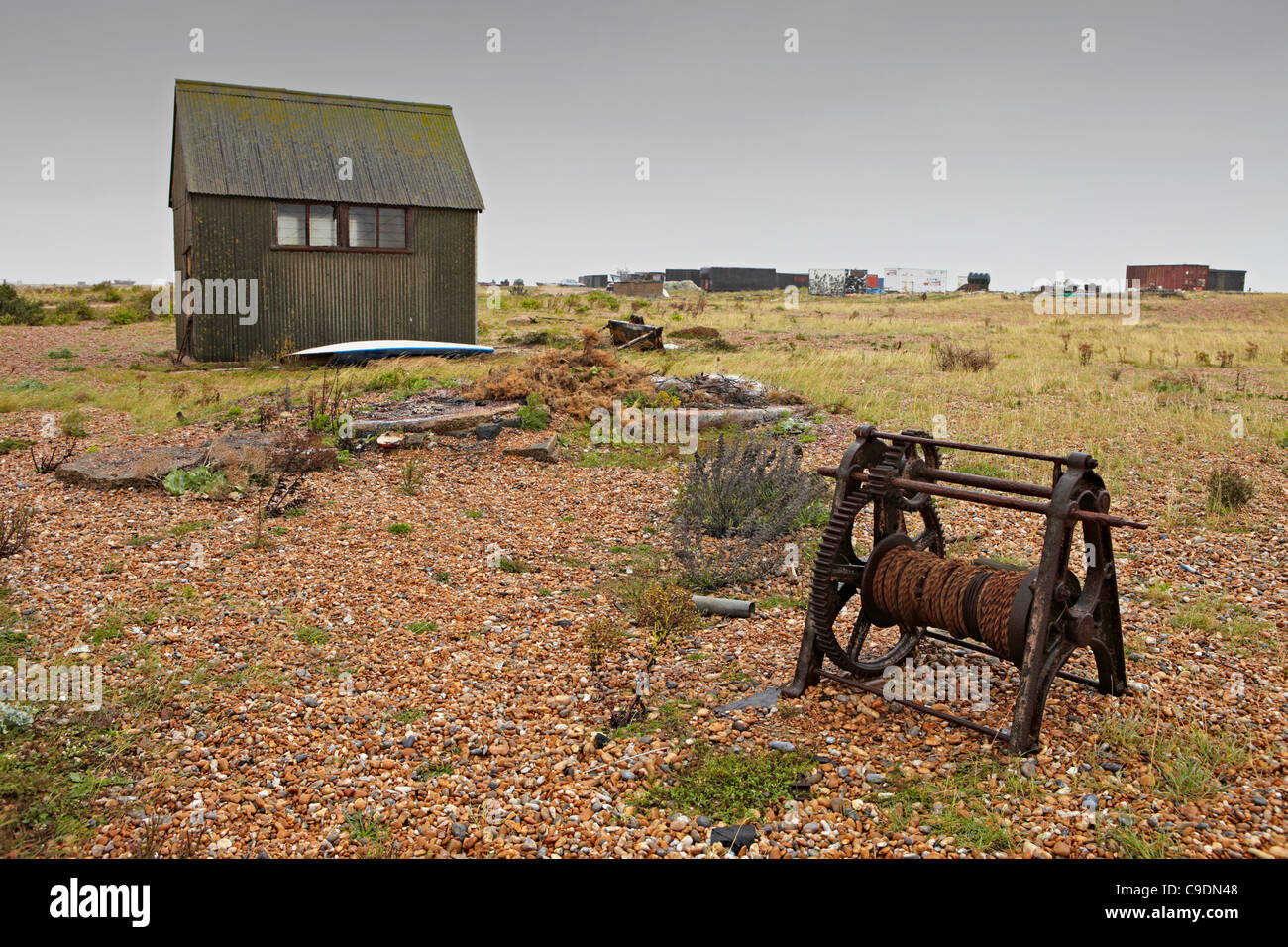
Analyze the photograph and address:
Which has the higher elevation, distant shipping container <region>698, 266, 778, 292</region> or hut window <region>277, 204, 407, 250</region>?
distant shipping container <region>698, 266, 778, 292</region>

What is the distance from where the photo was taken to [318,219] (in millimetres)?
22484

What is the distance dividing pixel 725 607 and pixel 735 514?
7.19 ft

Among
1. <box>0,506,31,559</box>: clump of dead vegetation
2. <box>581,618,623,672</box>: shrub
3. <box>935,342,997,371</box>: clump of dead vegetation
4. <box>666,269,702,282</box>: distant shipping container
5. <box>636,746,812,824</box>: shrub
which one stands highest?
<box>666,269,702,282</box>: distant shipping container

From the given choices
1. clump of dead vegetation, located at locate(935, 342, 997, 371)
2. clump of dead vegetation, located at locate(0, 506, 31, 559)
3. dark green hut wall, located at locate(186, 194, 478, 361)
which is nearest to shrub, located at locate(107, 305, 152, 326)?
dark green hut wall, located at locate(186, 194, 478, 361)

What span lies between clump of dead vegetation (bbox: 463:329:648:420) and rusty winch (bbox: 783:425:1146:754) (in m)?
9.00

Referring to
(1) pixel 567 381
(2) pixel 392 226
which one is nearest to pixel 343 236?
(2) pixel 392 226

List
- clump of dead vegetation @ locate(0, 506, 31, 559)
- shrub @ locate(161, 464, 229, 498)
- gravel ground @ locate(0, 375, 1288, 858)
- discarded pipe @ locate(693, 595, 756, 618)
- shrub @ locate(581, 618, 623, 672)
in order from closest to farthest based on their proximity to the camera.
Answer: gravel ground @ locate(0, 375, 1288, 858)
shrub @ locate(581, 618, 623, 672)
discarded pipe @ locate(693, 595, 756, 618)
clump of dead vegetation @ locate(0, 506, 31, 559)
shrub @ locate(161, 464, 229, 498)

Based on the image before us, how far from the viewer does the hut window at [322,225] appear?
22.4m

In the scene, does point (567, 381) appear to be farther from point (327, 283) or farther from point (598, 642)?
point (327, 283)

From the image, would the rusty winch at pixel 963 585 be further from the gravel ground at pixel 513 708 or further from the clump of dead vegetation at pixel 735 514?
the clump of dead vegetation at pixel 735 514

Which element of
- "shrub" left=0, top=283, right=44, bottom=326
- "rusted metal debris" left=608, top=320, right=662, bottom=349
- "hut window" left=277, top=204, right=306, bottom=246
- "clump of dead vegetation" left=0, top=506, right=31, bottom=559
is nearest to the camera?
"clump of dead vegetation" left=0, top=506, right=31, bottom=559

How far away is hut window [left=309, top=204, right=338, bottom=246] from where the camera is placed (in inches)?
882

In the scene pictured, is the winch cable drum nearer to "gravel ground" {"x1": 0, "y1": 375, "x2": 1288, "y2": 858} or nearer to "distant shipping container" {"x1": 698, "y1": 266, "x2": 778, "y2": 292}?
"gravel ground" {"x1": 0, "y1": 375, "x2": 1288, "y2": 858}
